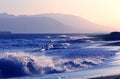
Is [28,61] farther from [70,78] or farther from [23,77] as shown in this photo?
[70,78]

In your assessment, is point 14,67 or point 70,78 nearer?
point 70,78

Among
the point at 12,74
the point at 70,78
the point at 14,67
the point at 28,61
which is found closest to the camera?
the point at 70,78

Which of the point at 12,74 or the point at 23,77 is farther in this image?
the point at 12,74

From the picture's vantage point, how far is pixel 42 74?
1975 cm

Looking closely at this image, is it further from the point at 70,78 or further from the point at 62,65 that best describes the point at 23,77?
the point at 62,65

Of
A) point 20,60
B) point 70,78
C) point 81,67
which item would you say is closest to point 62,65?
point 81,67

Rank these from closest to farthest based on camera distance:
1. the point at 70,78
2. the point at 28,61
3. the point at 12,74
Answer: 1. the point at 70,78
2. the point at 12,74
3. the point at 28,61

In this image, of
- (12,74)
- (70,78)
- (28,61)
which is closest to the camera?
(70,78)

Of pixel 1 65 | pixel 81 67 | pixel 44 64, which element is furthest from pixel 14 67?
pixel 81 67

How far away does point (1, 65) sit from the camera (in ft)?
68.5

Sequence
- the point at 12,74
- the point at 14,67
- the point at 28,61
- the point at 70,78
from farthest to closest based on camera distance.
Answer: the point at 28,61
the point at 14,67
the point at 12,74
the point at 70,78

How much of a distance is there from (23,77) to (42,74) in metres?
1.63

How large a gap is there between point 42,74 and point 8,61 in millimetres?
2794

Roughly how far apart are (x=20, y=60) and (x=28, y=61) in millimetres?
637
